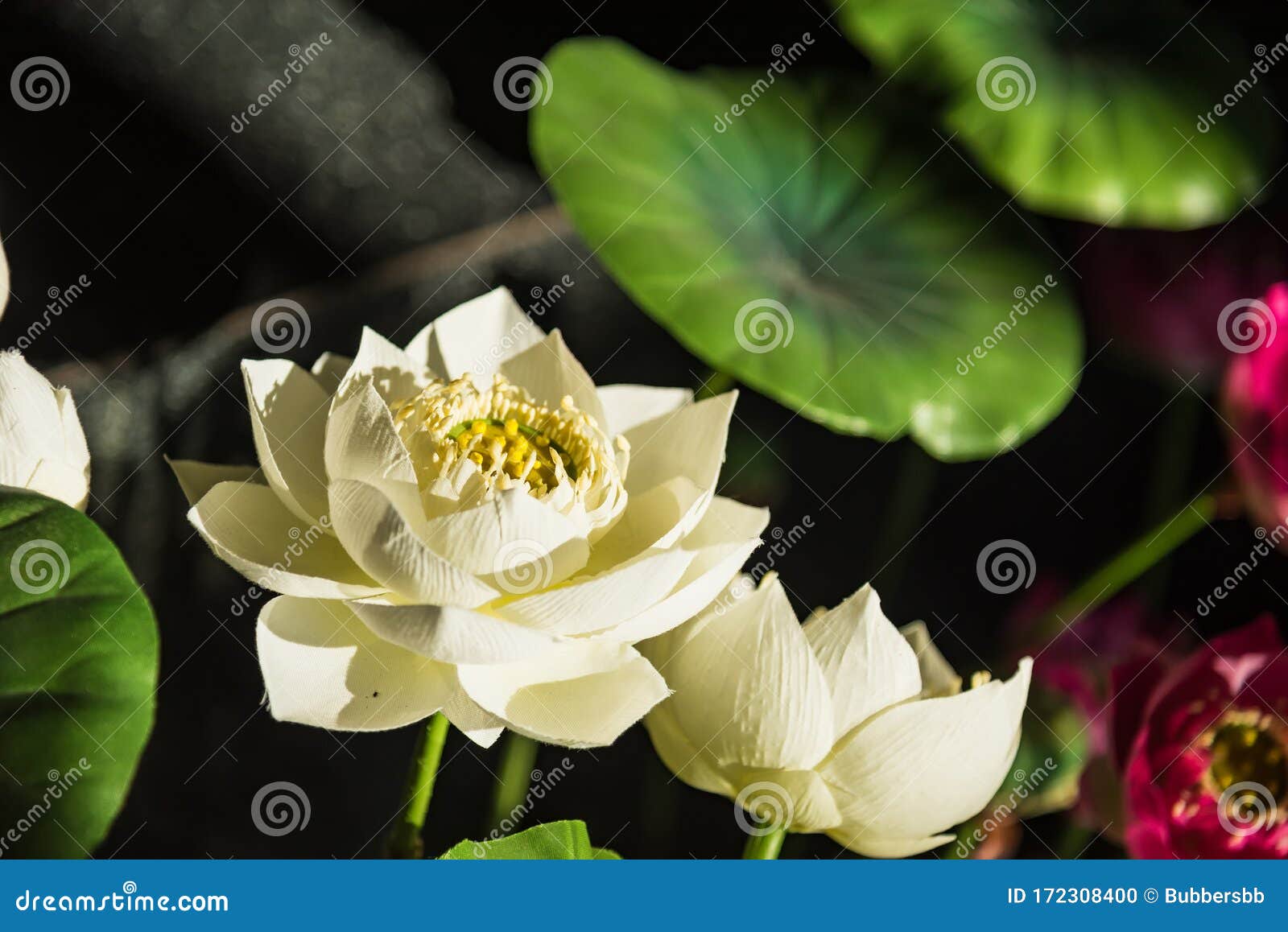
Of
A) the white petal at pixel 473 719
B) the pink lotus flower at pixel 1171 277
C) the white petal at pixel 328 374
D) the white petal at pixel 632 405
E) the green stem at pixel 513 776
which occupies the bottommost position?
the green stem at pixel 513 776

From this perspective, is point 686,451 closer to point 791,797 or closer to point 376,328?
point 791,797

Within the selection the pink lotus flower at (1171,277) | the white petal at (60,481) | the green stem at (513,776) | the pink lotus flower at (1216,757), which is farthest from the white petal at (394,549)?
the pink lotus flower at (1171,277)

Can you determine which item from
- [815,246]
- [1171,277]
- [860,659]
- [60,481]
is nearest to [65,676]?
[60,481]

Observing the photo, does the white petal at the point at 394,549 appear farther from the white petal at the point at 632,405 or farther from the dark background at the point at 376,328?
the dark background at the point at 376,328

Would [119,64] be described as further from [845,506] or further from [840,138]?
[845,506]

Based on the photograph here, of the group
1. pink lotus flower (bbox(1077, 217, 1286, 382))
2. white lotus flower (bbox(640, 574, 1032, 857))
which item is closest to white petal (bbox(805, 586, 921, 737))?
white lotus flower (bbox(640, 574, 1032, 857))
